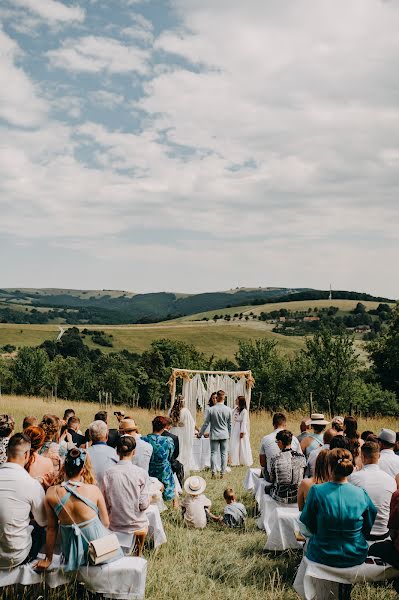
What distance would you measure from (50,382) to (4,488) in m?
45.6

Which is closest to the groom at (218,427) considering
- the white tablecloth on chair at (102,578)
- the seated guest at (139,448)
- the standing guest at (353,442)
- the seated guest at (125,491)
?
the seated guest at (139,448)

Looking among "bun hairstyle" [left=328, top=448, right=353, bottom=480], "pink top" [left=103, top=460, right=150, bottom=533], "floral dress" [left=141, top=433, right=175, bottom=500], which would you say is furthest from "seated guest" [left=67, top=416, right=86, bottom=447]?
"bun hairstyle" [left=328, top=448, right=353, bottom=480]

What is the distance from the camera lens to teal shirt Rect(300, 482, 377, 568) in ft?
16.4

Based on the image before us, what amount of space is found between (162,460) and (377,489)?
368cm

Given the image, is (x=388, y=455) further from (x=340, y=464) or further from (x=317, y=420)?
(x=340, y=464)

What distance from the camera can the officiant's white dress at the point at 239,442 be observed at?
13.3m

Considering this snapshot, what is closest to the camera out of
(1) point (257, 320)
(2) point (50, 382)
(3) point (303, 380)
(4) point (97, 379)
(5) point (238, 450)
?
(5) point (238, 450)

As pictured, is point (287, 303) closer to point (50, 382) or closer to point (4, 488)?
point (50, 382)

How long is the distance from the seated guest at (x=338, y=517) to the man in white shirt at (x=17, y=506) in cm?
255

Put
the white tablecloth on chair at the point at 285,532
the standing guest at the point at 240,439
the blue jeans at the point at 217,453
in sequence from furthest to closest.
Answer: the standing guest at the point at 240,439
the blue jeans at the point at 217,453
the white tablecloth on chair at the point at 285,532

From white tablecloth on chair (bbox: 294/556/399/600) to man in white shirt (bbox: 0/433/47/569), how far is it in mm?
2543

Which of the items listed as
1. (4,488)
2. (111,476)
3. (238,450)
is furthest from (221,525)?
(238,450)

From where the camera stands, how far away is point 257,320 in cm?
12000

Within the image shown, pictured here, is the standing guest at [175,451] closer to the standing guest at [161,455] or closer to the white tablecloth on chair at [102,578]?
the standing guest at [161,455]
